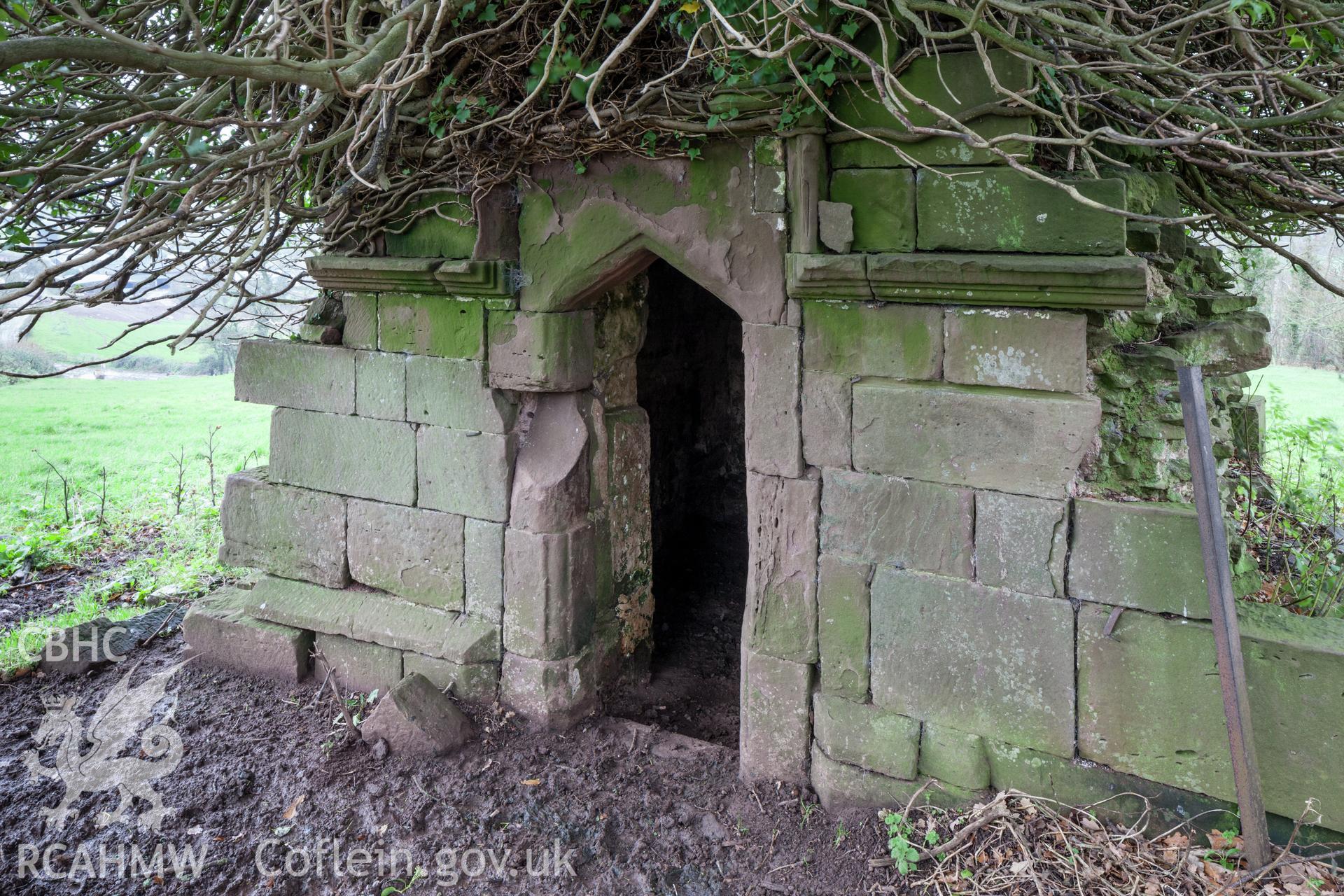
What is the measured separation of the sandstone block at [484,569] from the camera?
4023 millimetres

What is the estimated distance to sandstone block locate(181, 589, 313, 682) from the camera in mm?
4484

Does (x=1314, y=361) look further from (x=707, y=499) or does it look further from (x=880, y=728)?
(x=880, y=728)

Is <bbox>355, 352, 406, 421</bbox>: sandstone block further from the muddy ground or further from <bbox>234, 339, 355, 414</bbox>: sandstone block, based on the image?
the muddy ground

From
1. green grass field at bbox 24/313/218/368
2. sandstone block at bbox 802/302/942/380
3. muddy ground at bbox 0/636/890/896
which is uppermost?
green grass field at bbox 24/313/218/368

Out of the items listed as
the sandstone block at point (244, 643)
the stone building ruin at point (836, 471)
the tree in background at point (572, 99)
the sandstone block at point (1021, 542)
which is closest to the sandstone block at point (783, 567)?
the stone building ruin at point (836, 471)

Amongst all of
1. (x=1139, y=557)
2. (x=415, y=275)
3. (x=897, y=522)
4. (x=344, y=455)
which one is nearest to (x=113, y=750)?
(x=344, y=455)

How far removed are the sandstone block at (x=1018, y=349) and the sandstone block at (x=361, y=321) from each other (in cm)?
281

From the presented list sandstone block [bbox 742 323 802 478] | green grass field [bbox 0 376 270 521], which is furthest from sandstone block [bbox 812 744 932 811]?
green grass field [bbox 0 376 270 521]

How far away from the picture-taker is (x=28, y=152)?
3.41 m

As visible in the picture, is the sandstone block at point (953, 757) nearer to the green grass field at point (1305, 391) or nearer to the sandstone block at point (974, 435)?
→ the sandstone block at point (974, 435)

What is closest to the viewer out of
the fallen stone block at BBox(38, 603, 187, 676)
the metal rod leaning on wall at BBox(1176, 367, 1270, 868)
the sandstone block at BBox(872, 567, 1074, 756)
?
the metal rod leaning on wall at BBox(1176, 367, 1270, 868)

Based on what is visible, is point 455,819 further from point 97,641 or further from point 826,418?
point 97,641

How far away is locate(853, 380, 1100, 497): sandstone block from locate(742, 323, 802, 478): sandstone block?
242mm

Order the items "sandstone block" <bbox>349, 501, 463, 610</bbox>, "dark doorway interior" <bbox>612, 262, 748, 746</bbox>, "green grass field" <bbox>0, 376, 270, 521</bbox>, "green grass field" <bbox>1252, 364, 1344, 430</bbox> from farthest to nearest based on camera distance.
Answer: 1. "green grass field" <bbox>0, 376, 270, 521</bbox>
2. "green grass field" <bbox>1252, 364, 1344, 430</bbox>
3. "dark doorway interior" <bbox>612, 262, 748, 746</bbox>
4. "sandstone block" <bbox>349, 501, 463, 610</bbox>
